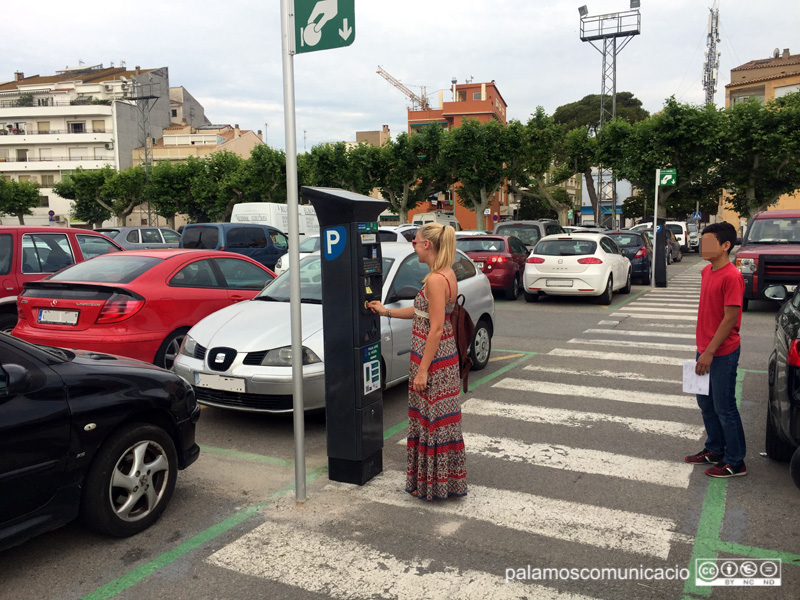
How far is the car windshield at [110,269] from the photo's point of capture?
23.2 feet

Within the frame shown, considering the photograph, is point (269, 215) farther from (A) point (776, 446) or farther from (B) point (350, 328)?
(A) point (776, 446)

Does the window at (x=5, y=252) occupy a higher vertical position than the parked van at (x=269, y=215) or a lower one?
lower

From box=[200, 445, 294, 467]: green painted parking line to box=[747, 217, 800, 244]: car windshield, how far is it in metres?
11.6

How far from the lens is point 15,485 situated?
130 inches

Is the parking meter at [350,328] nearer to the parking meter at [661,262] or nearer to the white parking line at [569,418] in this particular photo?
the white parking line at [569,418]

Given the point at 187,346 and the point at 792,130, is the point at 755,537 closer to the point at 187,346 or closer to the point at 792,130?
the point at 187,346

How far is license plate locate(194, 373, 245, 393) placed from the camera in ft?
18.2

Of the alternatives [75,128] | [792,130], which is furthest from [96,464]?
[75,128]

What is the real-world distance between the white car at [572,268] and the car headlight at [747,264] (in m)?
2.67

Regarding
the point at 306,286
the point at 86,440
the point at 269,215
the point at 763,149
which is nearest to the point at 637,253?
the point at 269,215

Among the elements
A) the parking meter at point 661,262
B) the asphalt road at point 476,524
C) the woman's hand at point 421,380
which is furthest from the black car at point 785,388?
the parking meter at point 661,262

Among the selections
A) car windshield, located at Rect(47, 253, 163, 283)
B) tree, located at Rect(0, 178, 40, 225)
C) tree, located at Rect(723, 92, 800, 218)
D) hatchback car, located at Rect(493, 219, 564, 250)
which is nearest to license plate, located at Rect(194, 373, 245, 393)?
car windshield, located at Rect(47, 253, 163, 283)

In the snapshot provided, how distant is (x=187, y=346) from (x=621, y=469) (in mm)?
3819

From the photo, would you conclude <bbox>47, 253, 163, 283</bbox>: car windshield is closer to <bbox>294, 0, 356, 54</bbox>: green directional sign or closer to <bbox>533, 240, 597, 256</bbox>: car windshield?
<bbox>294, 0, 356, 54</bbox>: green directional sign
